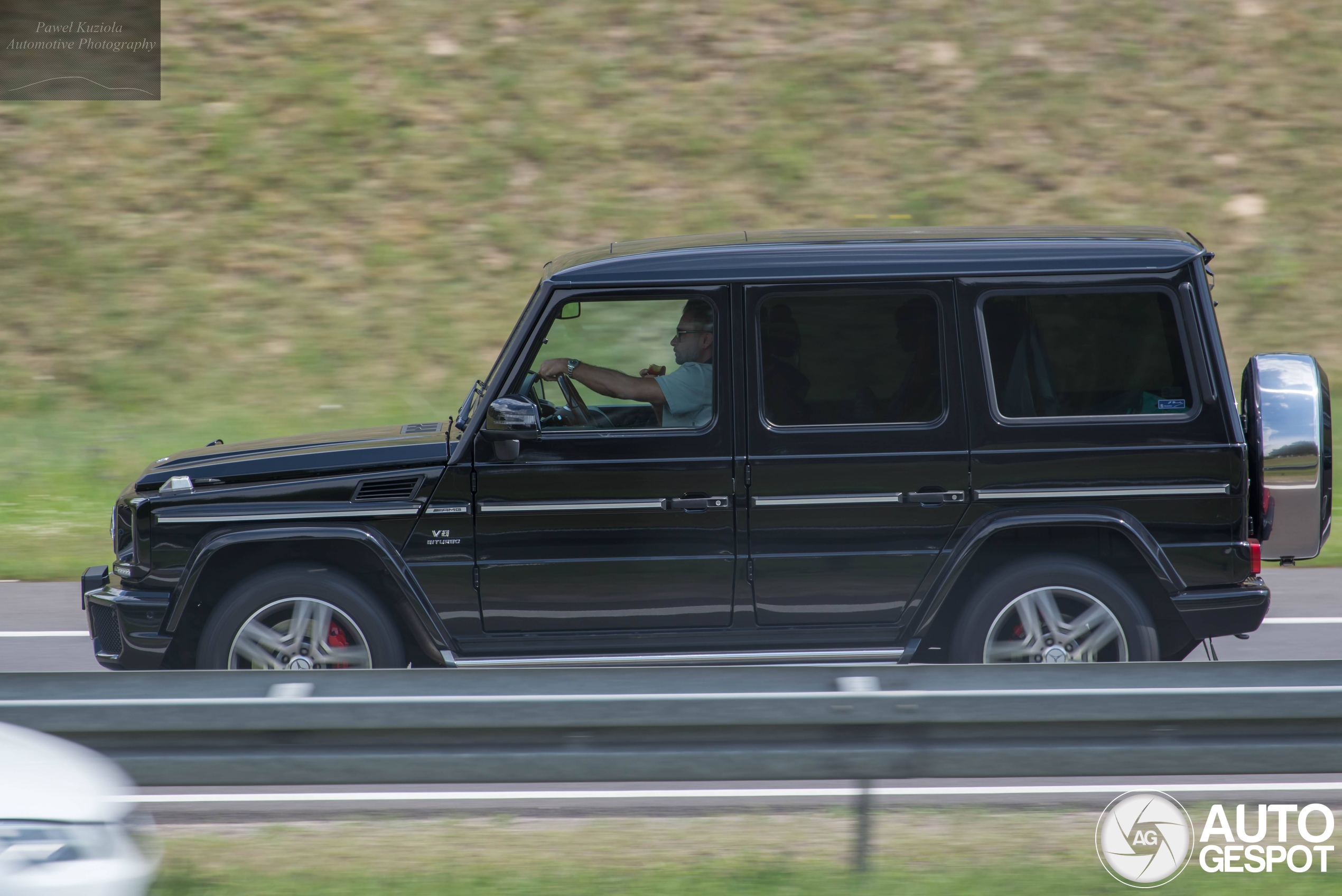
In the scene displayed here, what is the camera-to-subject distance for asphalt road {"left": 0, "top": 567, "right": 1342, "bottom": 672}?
6.69 m

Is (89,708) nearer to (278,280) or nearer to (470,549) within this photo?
(470,549)

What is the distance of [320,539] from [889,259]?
2.48 m

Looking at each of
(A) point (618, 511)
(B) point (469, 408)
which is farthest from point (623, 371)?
(B) point (469, 408)

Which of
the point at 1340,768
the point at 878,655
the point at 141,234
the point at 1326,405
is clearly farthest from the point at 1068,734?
the point at 141,234

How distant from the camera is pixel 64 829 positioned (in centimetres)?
324

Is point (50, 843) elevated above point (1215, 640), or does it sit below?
above

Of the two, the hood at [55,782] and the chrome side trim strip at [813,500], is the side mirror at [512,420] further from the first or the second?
the hood at [55,782]

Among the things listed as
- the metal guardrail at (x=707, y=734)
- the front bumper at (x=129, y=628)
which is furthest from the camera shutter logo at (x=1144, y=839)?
the front bumper at (x=129, y=628)

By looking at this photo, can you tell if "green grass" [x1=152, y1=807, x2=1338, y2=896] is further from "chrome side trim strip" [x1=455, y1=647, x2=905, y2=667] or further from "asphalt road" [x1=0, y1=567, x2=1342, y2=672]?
"asphalt road" [x1=0, y1=567, x2=1342, y2=672]

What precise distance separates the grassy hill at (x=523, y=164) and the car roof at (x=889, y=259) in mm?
6564

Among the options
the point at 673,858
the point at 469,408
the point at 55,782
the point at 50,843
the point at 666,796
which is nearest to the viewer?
the point at 50,843

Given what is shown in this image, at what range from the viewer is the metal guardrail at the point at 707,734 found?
12.3 feet

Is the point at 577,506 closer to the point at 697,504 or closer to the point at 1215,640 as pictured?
the point at 697,504

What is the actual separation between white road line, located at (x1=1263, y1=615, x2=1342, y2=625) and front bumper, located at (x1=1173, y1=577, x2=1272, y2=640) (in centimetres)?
196
